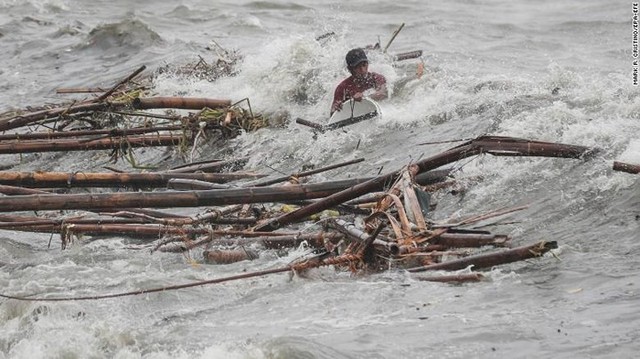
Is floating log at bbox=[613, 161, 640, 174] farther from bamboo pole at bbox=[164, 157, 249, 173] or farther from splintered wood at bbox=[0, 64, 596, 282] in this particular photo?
bamboo pole at bbox=[164, 157, 249, 173]

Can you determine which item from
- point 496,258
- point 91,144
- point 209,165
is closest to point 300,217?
point 496,258

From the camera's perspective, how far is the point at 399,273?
17.4 feet

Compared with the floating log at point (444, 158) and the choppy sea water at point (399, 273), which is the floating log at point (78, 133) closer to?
the choppy sea water at point (399, 273)

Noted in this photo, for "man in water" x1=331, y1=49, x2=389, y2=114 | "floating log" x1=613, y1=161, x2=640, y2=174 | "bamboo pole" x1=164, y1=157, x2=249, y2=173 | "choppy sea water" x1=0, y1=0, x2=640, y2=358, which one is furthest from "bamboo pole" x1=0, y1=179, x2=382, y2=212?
"man in water" x1=331, y1=49, x2=389, y2=114

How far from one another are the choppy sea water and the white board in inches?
7.2

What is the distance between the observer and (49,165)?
10.7m

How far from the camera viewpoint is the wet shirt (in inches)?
416

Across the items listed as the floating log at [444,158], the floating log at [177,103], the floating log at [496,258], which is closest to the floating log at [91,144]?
the floating log at [177,103]

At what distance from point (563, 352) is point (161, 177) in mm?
3428

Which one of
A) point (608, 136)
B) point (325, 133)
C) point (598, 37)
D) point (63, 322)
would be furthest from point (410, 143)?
point (598, 37)

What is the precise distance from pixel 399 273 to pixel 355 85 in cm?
571

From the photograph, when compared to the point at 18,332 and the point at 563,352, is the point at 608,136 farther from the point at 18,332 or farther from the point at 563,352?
the point at 18,332

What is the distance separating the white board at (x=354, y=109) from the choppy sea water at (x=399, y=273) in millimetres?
183

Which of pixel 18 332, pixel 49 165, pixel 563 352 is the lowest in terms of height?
pixel 49 165
